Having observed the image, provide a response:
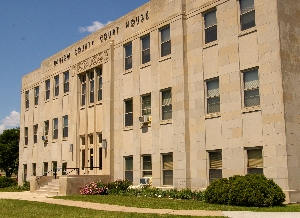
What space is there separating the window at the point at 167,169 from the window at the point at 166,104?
86.9 inches

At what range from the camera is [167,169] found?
Result: 2364cm

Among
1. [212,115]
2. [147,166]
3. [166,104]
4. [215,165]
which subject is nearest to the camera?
[215,165]

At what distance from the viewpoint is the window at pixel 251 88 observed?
768 inches

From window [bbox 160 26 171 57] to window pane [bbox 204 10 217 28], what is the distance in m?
2.80

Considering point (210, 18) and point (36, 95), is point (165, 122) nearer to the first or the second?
point (210, 18)

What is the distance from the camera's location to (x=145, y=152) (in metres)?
25.2

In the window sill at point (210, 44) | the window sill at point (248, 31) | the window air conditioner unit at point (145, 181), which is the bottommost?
the window air conditioner unit at point (145, 181)

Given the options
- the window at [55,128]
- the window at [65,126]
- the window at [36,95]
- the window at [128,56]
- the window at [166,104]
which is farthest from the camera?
the window at [36,95]

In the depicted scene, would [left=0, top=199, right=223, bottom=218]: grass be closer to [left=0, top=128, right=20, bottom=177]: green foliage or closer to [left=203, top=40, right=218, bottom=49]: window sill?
[left=203, top=40, right=218, bottom=49]: window sill

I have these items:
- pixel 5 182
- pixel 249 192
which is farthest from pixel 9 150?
pixel 249 192

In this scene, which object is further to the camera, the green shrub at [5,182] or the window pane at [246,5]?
the green shrub at [5,182]

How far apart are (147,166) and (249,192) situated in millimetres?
9931

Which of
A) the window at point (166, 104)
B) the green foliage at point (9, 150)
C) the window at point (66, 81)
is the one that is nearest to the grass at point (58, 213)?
the window at point (166, 104)

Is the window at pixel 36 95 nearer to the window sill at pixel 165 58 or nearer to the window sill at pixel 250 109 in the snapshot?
the window sill at pixel 165 58
